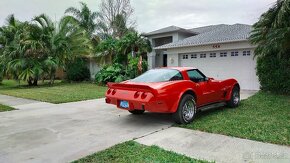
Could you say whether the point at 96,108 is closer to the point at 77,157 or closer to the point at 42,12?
the point at 77,157

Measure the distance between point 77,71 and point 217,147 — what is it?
1790 centimetres

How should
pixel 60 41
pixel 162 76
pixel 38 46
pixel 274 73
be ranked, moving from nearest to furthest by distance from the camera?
pixel 162 76 < pixel 274 73 < pixel 38 46 < pixel 60 41

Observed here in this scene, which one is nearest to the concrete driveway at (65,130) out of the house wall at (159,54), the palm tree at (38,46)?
the palm tree at (38,46)

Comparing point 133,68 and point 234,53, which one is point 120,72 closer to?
point 133,68

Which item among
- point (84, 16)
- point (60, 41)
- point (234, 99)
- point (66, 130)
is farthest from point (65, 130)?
point (84, 16)

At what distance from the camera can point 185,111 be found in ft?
21.6

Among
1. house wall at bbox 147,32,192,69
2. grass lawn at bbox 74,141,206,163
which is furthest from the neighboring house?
grass lawn at bbox 74,141,206,163

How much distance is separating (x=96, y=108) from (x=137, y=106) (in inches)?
129

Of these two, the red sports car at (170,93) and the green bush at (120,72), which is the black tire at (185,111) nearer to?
the red sports car at (170,93)

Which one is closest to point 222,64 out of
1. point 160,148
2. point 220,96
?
point 220,96

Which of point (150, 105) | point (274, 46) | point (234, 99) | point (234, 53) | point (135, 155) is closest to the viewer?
point (135, 155)

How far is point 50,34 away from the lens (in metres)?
18.6

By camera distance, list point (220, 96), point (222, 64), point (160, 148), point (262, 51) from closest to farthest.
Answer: point (160, 148), point (220, 96), point (262, 51), point (222, 64)

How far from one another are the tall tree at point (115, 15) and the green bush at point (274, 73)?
21058 mm
